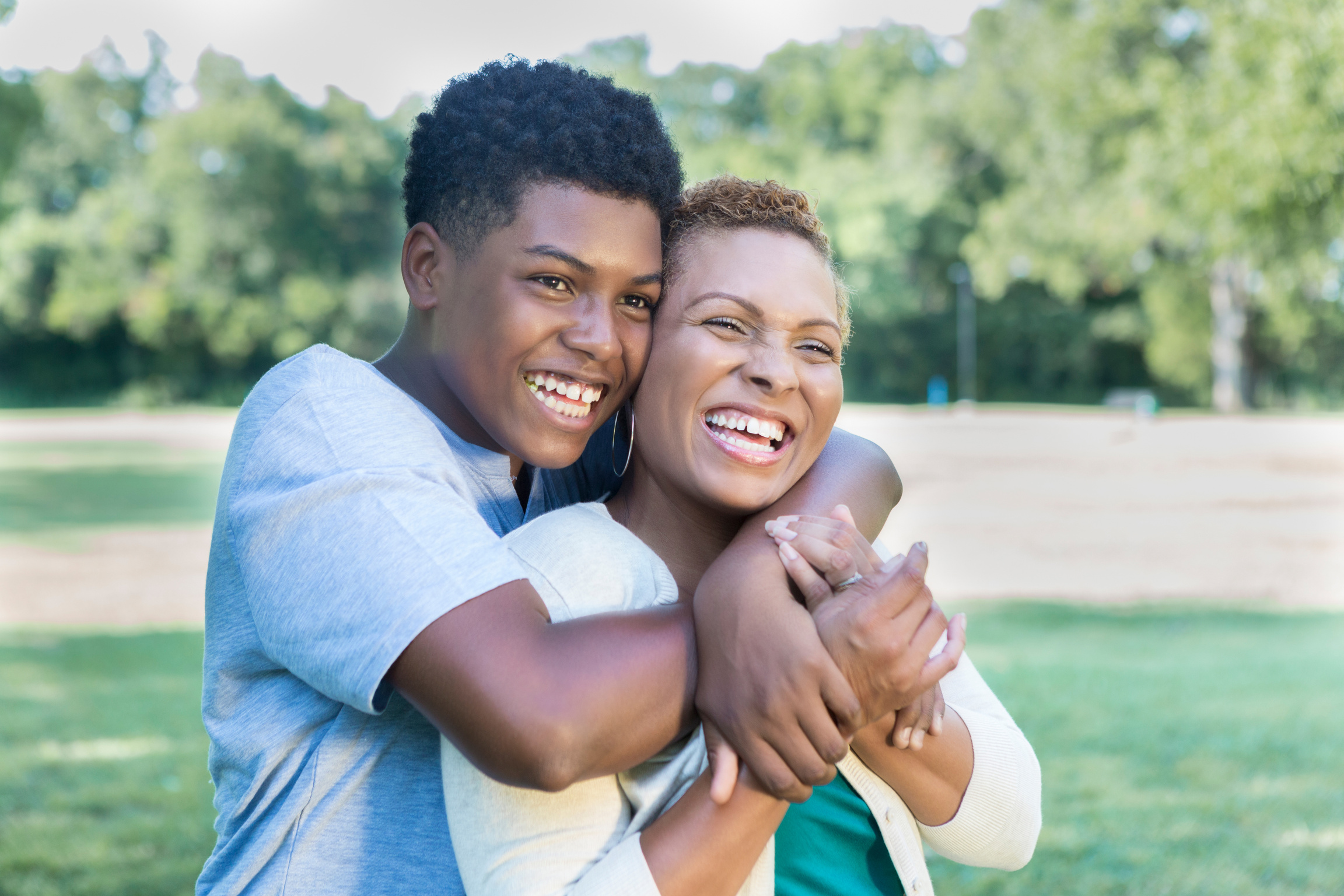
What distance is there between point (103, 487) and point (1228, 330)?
3842cm

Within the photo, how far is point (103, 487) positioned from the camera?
69.9 ft

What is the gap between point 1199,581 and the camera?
1245 centimetres

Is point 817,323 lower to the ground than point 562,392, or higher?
higher

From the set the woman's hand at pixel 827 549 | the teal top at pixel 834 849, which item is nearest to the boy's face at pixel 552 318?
the woman's hand at pixel 827 549

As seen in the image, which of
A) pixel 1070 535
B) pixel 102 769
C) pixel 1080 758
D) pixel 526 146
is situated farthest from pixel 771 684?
pixel 1070 535

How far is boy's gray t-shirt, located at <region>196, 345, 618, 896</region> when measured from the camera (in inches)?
61.0

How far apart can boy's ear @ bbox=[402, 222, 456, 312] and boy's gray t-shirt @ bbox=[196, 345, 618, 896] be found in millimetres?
257

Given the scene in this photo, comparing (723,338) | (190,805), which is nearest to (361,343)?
(190,805)

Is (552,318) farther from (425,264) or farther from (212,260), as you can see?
(212,260)

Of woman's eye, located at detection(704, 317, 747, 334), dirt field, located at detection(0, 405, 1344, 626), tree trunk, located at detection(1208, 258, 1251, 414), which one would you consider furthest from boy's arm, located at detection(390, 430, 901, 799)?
tree trunk, located at detection(1208, 258, 1251, 414)

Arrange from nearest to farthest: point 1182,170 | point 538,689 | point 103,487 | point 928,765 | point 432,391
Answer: point 538,689 < point 928,765 < point 432,391 < point 1182,170 < point 103,487

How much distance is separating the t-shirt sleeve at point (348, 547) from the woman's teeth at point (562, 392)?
37 centimetres

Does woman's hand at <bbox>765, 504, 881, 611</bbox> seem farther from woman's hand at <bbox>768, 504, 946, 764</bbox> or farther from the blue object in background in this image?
the blue object in background

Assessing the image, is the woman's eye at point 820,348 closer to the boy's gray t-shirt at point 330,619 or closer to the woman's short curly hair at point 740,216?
the woman's short curly hair at point 740,216
